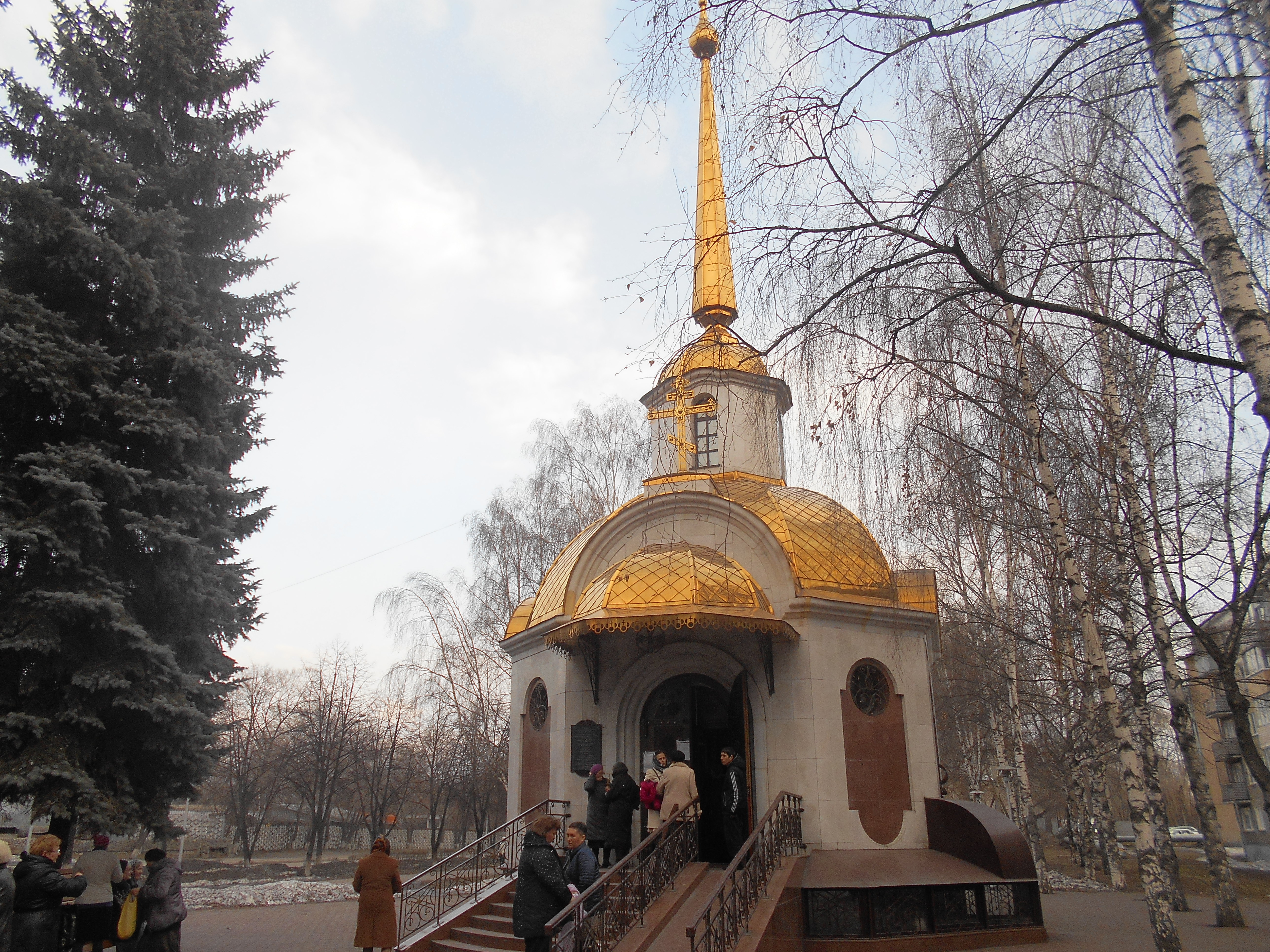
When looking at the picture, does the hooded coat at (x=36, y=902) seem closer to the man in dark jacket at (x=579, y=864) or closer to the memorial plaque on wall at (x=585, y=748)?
the man in dark jacket at (x=579, y=864)

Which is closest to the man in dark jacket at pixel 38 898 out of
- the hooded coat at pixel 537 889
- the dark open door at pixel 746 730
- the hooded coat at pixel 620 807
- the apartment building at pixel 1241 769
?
the hooded coat at pixel 537 889

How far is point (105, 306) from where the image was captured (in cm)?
1038

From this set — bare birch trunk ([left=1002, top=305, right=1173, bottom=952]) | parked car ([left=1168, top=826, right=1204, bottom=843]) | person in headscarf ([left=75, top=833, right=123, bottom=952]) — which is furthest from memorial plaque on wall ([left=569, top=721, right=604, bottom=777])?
parked car ([left=1168, top=826, right=1204, bottom=843])

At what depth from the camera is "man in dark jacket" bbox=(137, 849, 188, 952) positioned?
719 cm

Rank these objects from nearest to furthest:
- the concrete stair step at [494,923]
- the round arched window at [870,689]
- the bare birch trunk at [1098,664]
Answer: the bare birch trunk at [1098,664], the concrete stair step at [494,923], the round arched window at [870,689]

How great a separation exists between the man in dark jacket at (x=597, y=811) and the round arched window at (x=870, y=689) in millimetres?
3468

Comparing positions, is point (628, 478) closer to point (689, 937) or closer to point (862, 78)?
point (689, 937)

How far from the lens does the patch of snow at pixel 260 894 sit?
15.5 meters

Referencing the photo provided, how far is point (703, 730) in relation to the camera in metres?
11.5

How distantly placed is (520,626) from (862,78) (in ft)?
32.7

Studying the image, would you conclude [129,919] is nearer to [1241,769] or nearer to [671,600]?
[671,600]

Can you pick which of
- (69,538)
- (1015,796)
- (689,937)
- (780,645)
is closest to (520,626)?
(780,645)

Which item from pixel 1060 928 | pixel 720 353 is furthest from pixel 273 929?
pixel 720 353

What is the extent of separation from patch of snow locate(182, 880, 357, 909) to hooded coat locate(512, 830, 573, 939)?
10.3m
